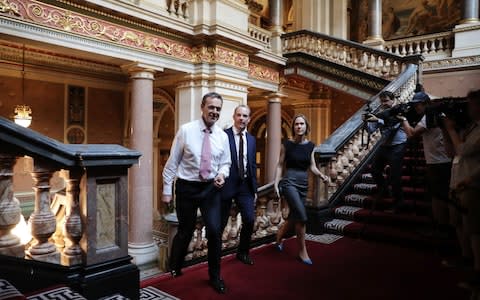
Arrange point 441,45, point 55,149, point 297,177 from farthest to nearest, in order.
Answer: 1. point 441,45
2. point 297,177
3. point 55,149

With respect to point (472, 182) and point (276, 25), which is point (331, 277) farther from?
point (276, 25)

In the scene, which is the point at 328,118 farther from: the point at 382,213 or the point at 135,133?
the point at 382,213

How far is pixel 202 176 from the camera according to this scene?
287cm

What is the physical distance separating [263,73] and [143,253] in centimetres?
592

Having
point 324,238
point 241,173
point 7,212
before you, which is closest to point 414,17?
point 324,238

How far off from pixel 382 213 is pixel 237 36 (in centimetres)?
541

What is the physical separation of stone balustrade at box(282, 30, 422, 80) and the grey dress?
6.23m

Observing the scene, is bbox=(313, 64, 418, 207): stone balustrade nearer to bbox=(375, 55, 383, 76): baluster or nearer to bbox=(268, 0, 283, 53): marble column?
bbox=(375, 55, 383, 76): baluster

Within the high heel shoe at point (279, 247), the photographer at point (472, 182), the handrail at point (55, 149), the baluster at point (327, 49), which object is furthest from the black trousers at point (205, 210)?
the baluster at point (327, 49)

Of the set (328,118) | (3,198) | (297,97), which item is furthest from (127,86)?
(3,198)

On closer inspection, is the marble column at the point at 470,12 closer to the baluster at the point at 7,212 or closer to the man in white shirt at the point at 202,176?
the man in white shirt at the point at 202,176

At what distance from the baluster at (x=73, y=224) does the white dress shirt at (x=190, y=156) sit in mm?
693

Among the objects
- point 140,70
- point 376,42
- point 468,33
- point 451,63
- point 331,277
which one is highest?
point 376,42

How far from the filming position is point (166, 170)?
9.60 ft
